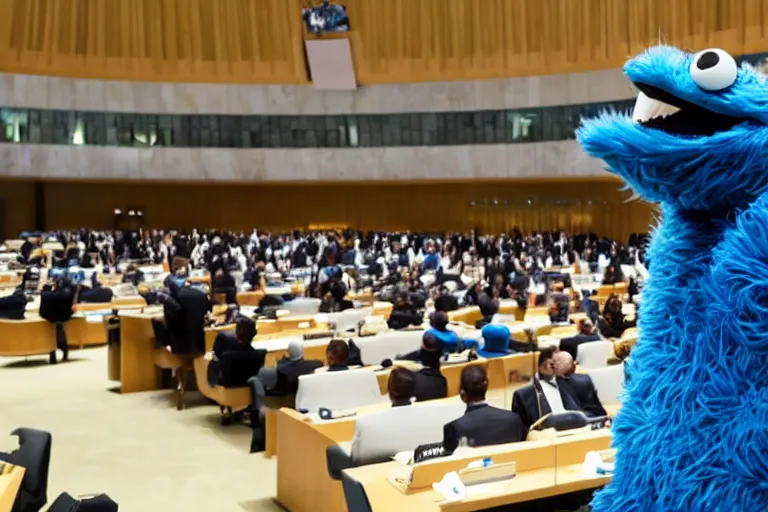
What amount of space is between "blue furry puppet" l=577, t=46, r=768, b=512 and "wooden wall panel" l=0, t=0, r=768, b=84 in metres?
21.7

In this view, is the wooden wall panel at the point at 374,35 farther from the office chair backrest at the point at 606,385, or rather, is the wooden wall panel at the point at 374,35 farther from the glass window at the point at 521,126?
the office chair backrest at the point at 606,385

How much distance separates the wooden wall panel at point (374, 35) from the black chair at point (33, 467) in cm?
2004

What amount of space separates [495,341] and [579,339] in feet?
3.31

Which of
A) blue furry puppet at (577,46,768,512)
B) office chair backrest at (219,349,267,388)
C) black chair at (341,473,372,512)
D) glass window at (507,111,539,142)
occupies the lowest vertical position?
office chair backrest at (219,349,267,388)

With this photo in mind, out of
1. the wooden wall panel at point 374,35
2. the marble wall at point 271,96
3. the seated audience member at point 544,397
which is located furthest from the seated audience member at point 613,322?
the marble wall at point 271,96

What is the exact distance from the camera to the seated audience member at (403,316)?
11164mm

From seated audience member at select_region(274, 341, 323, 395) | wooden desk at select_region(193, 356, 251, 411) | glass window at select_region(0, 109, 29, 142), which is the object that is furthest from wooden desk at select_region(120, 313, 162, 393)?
glass window at select_region(0, 109, 29, 142)

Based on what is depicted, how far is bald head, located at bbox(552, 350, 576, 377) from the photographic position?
20.5 feet

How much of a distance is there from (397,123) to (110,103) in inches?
461

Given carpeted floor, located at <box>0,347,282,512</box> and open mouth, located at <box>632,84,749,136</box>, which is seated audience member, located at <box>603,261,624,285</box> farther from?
open mouth, located at <box>632,84,749,136</box>

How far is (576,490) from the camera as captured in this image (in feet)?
14.9

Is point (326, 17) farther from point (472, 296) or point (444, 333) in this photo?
point (444, 333)

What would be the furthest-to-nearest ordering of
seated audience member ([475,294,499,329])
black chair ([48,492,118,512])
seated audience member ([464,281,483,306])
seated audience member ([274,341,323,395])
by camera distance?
seated audience member ([464,281,483,306]) → seated audience member ([475,294,499,329]) → seated audience member ([274,341,323,395]) → black chair ([48,492,118,512])

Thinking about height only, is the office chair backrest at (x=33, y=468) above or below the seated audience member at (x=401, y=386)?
below
